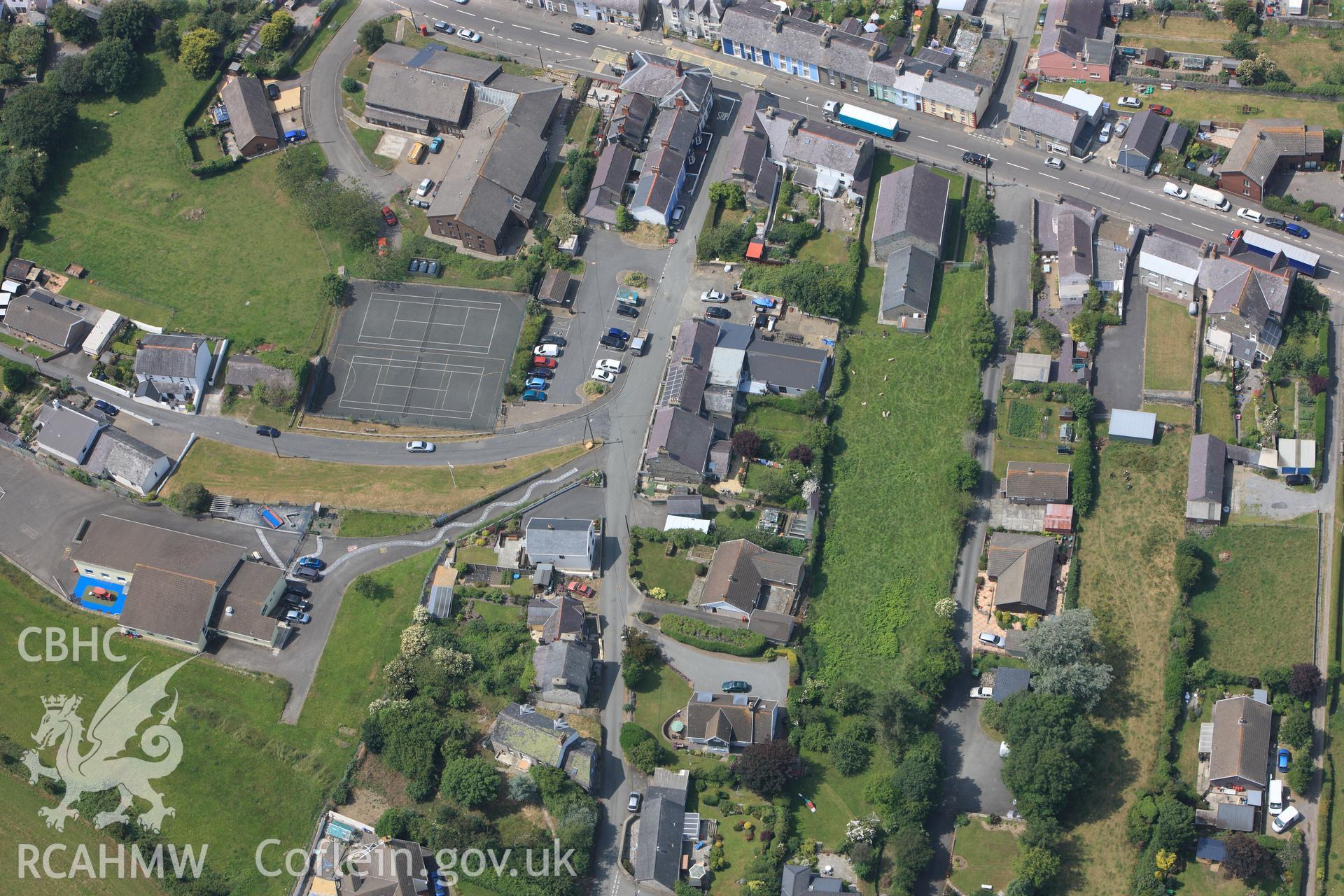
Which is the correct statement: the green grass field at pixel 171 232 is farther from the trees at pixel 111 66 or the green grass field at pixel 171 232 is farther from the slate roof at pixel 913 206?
the slate roof at pixel 913 206

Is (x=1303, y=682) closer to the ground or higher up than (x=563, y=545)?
higher up

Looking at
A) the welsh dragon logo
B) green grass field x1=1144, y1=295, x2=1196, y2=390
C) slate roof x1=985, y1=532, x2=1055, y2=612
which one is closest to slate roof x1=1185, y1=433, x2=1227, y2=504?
green grass field x1=1144, y1=295, x2=1196, y2=390

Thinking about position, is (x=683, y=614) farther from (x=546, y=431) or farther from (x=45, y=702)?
(x=45, y=702)

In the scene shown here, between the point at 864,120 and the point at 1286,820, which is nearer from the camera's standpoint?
the point at 1286,820

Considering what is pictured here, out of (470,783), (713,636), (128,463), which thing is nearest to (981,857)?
(713,636)

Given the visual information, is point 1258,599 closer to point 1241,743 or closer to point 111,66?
point 1241,743

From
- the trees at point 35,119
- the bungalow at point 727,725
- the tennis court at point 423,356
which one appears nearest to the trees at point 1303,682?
the bungalow at point 727,725
